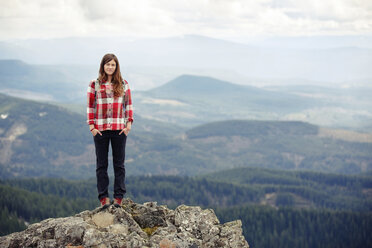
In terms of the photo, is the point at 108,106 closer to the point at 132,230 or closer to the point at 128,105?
the point at 128,105

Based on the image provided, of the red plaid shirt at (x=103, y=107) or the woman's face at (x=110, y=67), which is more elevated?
the woman's face at (x=110, y=67)

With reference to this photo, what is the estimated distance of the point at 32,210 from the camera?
185 metres

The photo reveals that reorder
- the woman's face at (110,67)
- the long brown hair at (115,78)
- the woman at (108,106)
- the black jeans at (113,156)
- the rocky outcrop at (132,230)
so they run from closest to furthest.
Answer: the rocky outcrop at (132,230), the woman's face at (110,67), the long brown hair at (115,78), the woman at (108,106), the black jeans at (113,156)

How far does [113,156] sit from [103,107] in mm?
3100

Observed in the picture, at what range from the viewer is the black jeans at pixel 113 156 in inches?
1079

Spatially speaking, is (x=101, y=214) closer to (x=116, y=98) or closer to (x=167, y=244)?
(x=167, y=244)

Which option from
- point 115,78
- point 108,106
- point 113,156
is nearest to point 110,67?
point 115,78

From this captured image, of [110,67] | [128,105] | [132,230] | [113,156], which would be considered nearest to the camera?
[110,67]

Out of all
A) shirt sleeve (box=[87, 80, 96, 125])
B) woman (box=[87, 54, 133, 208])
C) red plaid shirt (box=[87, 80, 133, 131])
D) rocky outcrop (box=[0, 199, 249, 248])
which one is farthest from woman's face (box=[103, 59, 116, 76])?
rocky outcrop (box=[0, 199, 249, 248])

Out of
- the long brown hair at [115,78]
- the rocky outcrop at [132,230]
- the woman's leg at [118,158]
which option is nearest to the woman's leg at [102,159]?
the woman's leg at [118,158]

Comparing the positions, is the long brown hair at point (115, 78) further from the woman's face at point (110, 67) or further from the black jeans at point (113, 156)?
the black jeans at point (113, 156)

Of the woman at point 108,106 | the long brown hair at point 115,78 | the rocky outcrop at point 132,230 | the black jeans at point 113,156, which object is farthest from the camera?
the black jeans at point 113,156

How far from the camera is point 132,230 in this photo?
26.8m

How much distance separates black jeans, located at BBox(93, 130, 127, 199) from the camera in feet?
89.9
